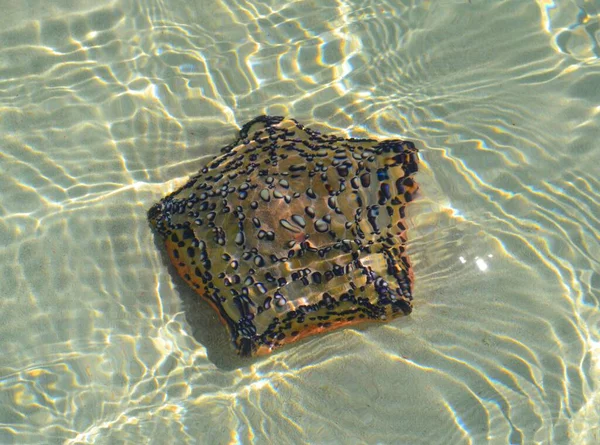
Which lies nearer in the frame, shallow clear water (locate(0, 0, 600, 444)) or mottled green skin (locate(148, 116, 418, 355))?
mottled green skin (locate(148, 116, 418, 355))

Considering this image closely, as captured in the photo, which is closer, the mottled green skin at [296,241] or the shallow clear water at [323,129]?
the mottled green skin at [296,241]

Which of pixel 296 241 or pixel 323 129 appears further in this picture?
pixel 323 129

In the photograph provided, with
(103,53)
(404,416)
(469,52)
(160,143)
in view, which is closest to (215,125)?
(160,143)

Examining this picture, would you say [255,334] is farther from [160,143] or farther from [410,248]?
[160,143]
